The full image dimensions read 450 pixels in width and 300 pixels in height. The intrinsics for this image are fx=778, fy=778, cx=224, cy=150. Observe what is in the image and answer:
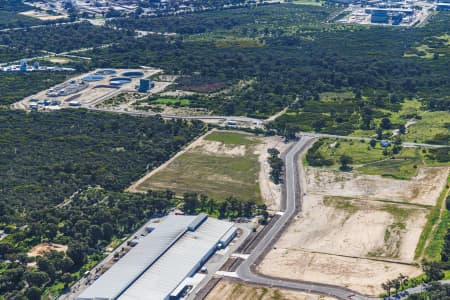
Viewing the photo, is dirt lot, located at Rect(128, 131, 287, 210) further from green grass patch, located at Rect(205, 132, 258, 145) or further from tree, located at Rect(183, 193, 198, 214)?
tree, located at Rect(183, 193, 198, 214)

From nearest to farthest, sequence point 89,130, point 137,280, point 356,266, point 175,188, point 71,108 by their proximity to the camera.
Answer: point 137,280
point 356,266
point 175,188
point 89,130
point 71,108

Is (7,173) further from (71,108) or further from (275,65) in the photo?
(275,65)

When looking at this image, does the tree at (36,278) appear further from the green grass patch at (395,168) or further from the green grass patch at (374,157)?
the green grass patch at (395,168)

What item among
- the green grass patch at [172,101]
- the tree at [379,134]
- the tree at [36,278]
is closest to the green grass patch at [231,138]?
the green grass patch at [172,101]

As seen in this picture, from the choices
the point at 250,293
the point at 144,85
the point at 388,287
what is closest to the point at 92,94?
the point at 144,85

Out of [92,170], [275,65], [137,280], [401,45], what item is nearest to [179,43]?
[275,65]

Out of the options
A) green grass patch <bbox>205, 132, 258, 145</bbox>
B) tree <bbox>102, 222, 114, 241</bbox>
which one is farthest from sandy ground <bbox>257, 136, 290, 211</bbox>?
tree <bbox>102, 222, 114, 241</bbox>
